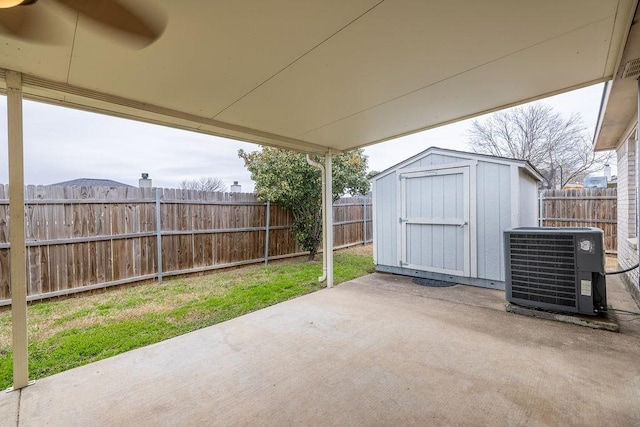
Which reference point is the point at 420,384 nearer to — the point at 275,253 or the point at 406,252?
the point at 406,252

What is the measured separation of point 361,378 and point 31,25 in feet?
9.07

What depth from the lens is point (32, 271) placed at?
3699 millimetres

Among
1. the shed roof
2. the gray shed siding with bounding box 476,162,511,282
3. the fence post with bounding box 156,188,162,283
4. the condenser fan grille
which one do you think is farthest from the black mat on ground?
the fence post with bounding box 156,188,162,283

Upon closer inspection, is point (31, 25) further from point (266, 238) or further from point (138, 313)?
point (266, 238)

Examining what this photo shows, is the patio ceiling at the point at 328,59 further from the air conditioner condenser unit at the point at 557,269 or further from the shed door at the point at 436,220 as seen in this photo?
the shed door at the point at 436,220

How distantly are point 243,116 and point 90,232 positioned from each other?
10.3 ft

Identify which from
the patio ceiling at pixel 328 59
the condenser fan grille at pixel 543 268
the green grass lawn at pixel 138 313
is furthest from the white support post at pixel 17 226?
the condenser fan grille at pixel 543 268

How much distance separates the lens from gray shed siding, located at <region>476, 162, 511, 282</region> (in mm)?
4039

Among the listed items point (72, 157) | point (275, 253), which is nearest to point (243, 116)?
point (275, 253)

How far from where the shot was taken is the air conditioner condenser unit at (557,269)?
2.78 meters

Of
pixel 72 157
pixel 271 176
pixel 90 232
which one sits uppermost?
pixel 72 157

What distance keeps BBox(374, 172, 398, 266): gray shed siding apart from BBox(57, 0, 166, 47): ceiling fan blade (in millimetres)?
4343

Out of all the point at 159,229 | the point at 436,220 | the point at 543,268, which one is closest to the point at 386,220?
the point at 436,220

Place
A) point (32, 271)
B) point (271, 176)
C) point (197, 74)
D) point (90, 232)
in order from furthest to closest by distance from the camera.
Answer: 1. point (271, 176)
2. point (90, 232)
3. point (32, 271)
4. point (197, 74)
